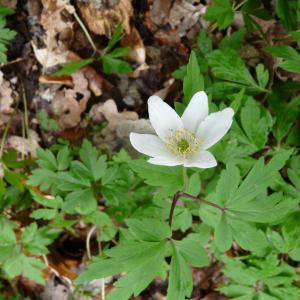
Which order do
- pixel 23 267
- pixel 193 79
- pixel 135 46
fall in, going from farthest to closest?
pixel 135 46 → pixel 23 267 → pixel 193 79

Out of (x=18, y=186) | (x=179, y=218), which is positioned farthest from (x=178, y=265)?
(x=18, y=186)

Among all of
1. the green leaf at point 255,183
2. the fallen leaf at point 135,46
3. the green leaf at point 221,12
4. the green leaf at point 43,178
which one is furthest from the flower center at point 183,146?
the fallen leaf at point 135,46

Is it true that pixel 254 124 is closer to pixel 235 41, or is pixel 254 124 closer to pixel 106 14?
pixel 235 41

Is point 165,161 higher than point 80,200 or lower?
higher

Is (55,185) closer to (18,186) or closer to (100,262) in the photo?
(18,186)

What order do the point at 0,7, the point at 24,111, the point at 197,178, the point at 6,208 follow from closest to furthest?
1. the point at 197,178
2. the point at 0,7
3. the point at 6,208
4. the point at 24,111

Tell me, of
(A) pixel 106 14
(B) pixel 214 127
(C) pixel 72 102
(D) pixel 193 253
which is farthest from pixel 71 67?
(D) pixel 193 253

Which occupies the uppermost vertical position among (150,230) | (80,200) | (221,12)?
(221,12)
